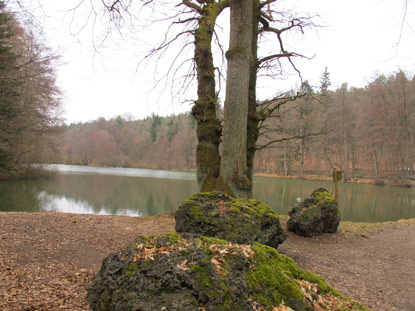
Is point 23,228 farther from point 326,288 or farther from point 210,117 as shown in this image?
point 326,288

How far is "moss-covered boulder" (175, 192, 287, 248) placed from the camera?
3576mm

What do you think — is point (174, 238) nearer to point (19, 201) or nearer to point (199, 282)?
point (199, 282)

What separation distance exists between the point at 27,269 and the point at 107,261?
213 centimetres

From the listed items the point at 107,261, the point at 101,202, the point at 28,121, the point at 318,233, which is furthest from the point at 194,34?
the point at 28,121

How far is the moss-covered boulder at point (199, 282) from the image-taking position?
1464 millimetres

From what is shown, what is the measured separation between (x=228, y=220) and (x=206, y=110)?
3423 millimetres

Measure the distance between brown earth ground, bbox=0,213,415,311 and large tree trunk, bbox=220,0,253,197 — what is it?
152 centimetres

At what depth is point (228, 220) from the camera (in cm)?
364

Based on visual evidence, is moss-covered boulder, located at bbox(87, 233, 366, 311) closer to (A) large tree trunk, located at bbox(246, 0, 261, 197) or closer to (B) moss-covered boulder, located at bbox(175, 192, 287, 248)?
(B) moss-covered boulder, located at bbox(175, 192, 287, 248)

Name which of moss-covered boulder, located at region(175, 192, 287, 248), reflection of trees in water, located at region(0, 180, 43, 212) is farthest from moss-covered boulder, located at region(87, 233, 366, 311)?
reflection of trees in water, located at region(0, 180, 43, 212)

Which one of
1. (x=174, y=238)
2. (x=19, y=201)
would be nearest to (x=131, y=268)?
(x=174, y=238)

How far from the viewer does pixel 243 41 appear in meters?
5.66

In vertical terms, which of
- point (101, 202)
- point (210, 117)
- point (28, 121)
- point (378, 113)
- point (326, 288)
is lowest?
point (101, 202)

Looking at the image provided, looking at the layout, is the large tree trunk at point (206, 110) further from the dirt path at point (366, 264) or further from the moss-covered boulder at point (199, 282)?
the moss-covered boulder at point (199, 282)
